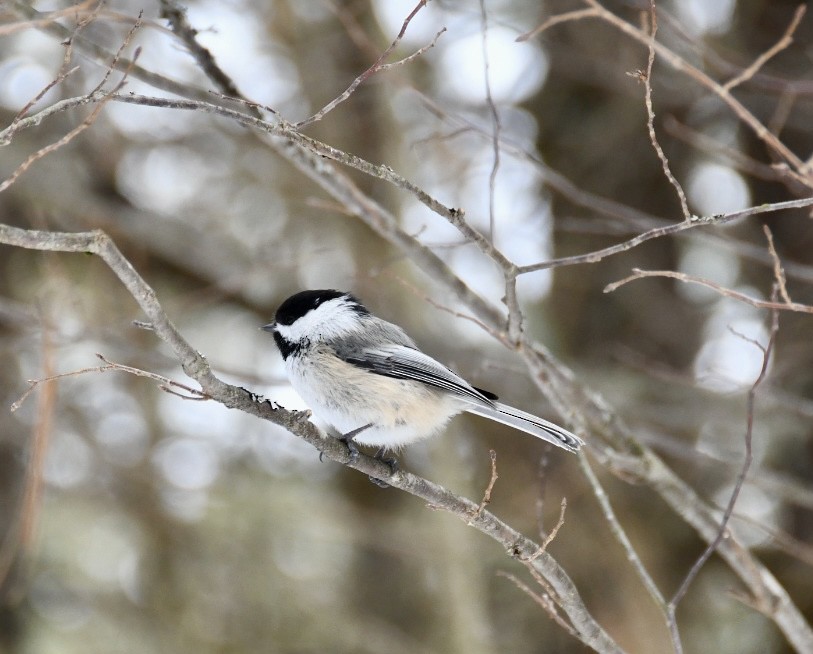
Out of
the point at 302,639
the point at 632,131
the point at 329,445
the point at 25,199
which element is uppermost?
the point at 632,131

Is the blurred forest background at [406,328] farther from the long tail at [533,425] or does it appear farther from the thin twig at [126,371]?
the thin twig at [126,371]

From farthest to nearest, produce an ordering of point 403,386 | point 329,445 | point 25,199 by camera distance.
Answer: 1. point 25,199
2. point 403,386
3. point 329,445

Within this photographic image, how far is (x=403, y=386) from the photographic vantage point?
277 cm

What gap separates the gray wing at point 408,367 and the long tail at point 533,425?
0.21ft

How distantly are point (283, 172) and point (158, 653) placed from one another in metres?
3.24

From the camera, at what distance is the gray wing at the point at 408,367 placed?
2.74m

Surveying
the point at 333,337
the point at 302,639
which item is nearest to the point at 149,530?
the point at 302,639

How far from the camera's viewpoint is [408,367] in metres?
2.81

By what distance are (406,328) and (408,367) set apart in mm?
1923

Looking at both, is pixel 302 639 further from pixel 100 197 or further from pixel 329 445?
pixel 329 445

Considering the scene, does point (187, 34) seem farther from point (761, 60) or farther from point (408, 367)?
point (761, 60)

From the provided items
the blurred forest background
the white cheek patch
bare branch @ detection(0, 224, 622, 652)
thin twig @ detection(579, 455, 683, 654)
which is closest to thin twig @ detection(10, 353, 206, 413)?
bare branch @ detection(0, 224, 622, 652)

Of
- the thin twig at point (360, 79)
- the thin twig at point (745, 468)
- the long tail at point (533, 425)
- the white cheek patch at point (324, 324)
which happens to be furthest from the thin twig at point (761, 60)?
the white cheek patch at point (324, 324)

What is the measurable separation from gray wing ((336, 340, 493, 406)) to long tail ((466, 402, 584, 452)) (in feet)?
0.21
